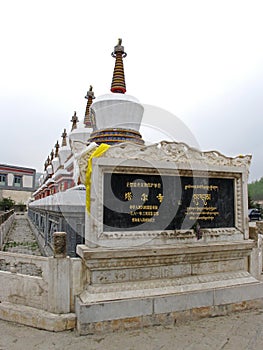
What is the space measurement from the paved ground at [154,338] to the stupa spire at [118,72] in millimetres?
9623

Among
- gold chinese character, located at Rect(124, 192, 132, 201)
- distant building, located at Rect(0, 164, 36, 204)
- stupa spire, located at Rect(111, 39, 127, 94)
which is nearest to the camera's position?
gold chinese character, located at Rect(124, 192, 132, 201)

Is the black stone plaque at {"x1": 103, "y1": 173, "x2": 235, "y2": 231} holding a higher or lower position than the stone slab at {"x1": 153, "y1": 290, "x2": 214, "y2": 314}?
higher

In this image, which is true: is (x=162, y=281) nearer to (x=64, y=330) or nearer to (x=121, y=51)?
(x=64, y=330)

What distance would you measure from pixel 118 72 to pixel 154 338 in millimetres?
10543

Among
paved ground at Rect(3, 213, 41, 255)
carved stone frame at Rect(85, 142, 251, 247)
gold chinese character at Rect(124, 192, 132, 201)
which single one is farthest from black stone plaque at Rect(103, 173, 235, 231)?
paved ground at Rect(3, 213, 41, 255)

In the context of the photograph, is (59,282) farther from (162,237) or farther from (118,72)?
(118,72)

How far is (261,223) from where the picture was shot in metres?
11.7

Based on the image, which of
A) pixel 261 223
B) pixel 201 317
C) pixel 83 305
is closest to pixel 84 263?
pixel 83 305

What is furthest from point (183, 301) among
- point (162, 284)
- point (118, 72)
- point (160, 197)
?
point (118, 72)

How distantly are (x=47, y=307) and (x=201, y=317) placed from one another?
2.64m

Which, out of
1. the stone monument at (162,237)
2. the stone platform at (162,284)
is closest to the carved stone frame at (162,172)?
the stone monument at (162,237)

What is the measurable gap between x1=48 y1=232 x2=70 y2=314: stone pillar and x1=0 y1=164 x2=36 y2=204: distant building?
55566mm

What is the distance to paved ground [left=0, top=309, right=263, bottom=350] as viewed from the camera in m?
4.13

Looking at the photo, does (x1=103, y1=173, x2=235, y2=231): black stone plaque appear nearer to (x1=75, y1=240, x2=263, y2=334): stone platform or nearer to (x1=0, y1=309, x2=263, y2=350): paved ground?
(x1=75, y1=240, x2=263, y2=334): stone platform
